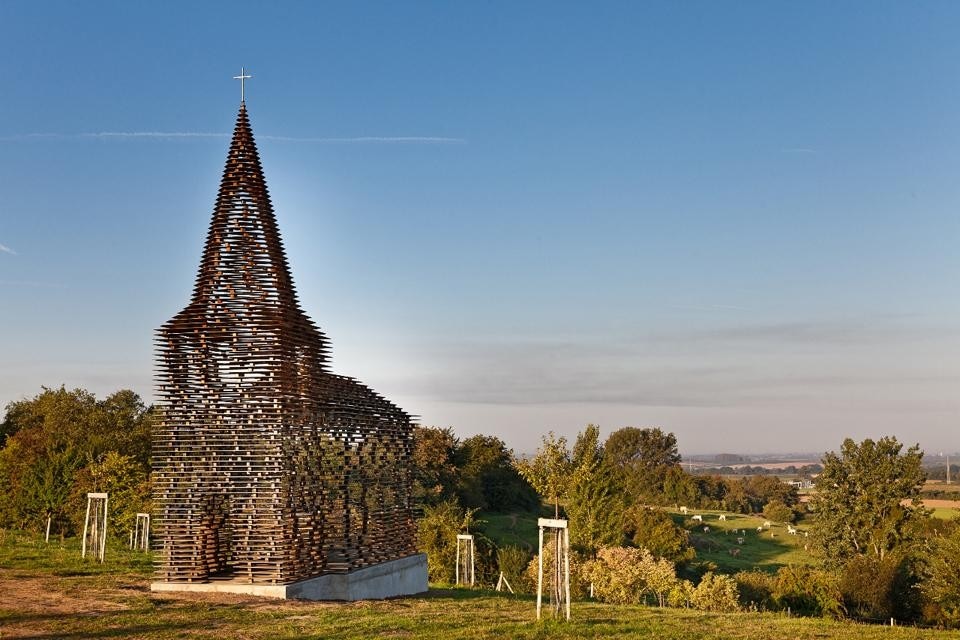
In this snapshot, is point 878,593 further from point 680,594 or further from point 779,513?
point 779,513

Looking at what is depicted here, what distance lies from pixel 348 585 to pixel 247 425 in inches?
179

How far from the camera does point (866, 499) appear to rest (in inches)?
1935

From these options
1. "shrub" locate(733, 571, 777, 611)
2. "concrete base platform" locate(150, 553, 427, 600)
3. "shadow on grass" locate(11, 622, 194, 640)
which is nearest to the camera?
"shadow on grass" locate(11, 622, 194, 640)

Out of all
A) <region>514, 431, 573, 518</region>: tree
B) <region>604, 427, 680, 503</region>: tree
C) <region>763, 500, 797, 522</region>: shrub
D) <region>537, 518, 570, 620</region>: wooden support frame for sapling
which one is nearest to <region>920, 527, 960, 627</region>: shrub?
<region>514, 431, 573, 518</region>: tree

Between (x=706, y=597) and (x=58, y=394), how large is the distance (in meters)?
41.4

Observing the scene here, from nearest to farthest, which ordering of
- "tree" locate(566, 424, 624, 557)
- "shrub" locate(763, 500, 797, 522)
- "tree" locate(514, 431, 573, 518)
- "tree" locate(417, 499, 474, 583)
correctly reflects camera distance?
"tree" locate(514, 431, 573, 518) < "tree" locate(417, 499, 474, 583) < "tree" locate(566, 424, 624, 557) < "shrub" locate(763, 500, 797, 522)

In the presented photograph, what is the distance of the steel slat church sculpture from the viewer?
1766cm

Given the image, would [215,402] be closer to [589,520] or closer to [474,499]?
[589,520]

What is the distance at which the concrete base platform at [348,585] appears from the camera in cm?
1708

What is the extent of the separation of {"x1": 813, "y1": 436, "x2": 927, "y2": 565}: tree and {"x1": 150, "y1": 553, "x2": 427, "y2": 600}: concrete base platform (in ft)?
114

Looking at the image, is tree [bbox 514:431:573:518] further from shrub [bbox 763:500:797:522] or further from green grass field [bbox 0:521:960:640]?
shrub [bbox 763:500:797:522]

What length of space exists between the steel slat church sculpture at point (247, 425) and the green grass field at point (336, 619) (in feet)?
4.42

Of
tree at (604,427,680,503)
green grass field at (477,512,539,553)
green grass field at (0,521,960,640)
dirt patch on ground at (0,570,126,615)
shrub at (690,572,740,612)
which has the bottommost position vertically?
shrub at (690,572,740,612)

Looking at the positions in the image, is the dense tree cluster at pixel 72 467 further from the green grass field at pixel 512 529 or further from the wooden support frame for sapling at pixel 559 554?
the green grass field at pixel 512 529
